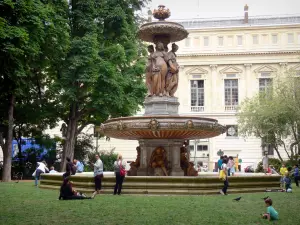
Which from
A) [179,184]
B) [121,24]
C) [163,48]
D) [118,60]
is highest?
[121,24]

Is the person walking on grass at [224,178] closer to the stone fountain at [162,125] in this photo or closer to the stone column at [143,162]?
the stone fountain at [162,125]

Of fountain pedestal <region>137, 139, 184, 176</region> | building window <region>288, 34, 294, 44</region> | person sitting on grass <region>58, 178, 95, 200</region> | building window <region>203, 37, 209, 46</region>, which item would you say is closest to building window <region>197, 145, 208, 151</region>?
building window <region>203, 37, 209, 46</region>

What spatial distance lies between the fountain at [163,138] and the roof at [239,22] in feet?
114

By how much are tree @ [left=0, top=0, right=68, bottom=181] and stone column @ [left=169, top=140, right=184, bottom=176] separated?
726 centimetres

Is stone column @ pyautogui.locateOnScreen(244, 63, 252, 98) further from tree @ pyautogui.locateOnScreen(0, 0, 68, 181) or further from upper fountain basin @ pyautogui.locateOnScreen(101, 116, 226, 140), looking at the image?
upper fountain basin @ pyautogui.locateOnScreen(101, 116, 226, 140)

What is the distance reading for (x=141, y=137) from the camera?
1560 cm

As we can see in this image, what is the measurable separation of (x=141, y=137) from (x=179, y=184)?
249cm

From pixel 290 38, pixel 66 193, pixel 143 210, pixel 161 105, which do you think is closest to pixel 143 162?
pixel 161 105

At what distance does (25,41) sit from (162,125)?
8125mm

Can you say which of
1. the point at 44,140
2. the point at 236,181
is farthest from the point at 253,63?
the point at 236,181

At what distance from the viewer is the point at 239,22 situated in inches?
2032

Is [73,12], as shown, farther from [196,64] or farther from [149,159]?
[196,64]

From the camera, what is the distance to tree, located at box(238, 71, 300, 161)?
31.1 m

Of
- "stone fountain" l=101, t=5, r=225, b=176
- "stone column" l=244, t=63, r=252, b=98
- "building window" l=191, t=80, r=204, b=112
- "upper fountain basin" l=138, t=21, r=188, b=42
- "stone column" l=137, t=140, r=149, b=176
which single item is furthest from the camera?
"building window" l=191, t=80, r=204, b=112
